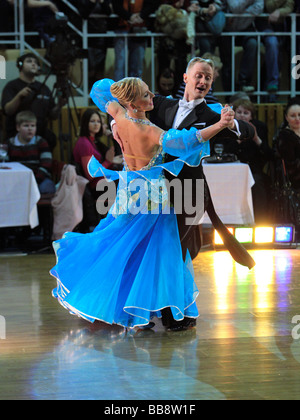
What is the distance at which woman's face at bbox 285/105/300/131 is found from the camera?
6.61m

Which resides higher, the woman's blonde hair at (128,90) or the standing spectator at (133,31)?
the standing spectator at (133,31)

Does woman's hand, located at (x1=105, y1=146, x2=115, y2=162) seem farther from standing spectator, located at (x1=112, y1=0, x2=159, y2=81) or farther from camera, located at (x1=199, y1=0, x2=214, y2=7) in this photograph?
camera, located at (x1=199, y1=0, x2=214, y2=7)

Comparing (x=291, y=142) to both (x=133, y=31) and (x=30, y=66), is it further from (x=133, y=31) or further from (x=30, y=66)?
(x=30, y=66)

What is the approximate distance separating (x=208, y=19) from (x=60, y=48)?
1.77 metres

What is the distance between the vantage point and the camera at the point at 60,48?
264 inches

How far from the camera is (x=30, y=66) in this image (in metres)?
6.89

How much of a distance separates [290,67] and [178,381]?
5.75 m

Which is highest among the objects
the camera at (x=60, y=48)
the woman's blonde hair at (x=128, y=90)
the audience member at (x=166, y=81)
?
the camera at (x=60, y=48)

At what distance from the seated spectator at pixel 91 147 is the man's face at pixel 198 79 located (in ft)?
8.44

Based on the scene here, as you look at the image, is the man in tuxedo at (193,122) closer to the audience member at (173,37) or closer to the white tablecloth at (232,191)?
the white tablecloth at (232,191)

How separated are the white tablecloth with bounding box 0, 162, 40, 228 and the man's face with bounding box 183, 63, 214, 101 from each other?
235cm

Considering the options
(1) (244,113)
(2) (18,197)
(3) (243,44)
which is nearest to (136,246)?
(2) (18,197)

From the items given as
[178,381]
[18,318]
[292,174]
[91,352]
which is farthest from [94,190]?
[178,381]

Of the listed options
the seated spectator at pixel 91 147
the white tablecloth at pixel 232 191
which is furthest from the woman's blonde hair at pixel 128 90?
the seated spectator at pixel 91 147
